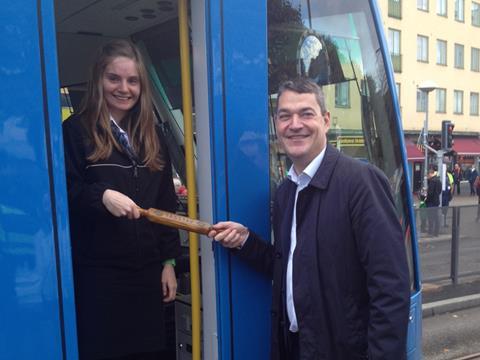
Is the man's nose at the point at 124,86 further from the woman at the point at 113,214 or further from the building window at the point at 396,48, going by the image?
the building window at the point at 396,48

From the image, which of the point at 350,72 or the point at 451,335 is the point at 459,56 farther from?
the point at 350,72

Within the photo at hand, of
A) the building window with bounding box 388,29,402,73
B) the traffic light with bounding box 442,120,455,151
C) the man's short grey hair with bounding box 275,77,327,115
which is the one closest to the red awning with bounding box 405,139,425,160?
the building window with bounding box 388,29,402,73

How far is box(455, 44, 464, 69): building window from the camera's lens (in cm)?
3556

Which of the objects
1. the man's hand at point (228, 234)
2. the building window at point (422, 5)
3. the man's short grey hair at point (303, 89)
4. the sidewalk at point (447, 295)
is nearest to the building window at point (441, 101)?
the building window at point (422, 5)

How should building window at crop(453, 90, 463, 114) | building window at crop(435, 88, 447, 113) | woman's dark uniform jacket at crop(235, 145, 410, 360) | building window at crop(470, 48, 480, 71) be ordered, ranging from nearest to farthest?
woman's dark uniform jacket at crop(235, 145, 410, 360), building window at crop(435, 88, 447, 113), building window at crop(453, 90, 463, 114), building window at crop(470, 48, 480, 71)

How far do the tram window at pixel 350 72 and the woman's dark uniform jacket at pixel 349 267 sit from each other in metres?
0.37

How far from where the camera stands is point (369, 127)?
2559mm

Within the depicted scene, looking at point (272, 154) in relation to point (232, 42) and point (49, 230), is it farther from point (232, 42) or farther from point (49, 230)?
point (49, 230)

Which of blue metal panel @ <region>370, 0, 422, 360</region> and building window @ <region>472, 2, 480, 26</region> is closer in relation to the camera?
blue metal panel @ <region>370, 0, 422, 360</region>

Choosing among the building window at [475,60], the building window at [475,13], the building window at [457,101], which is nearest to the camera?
the building window at [457,101]

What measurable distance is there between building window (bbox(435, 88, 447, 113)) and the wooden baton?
34.9 m

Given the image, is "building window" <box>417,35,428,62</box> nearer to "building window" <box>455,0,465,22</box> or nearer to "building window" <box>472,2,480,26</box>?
"building window" <box>455,0,465,22</box>

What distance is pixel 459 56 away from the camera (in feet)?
118

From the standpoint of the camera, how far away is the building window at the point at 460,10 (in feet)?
116
